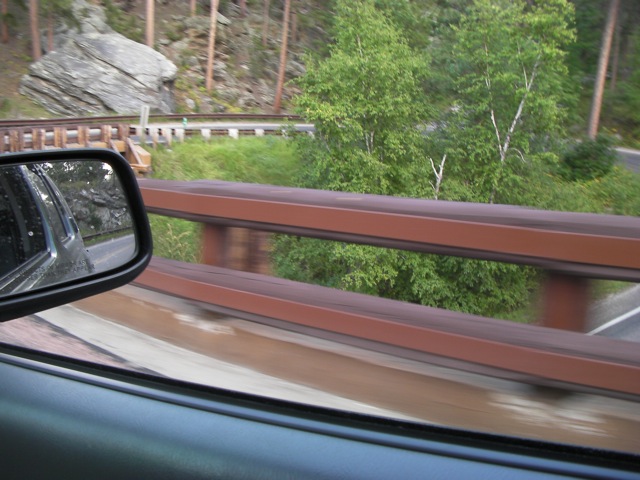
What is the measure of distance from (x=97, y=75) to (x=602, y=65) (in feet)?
59.7

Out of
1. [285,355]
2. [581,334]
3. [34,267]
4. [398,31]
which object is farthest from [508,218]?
[398,31]

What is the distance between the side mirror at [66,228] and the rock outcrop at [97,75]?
17682 millimetres

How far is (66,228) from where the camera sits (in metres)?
1.94

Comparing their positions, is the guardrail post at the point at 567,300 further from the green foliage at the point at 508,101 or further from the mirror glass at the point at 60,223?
the green foliage at the point at 508,101

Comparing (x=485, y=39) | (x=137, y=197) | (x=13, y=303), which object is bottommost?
(x=13, y=303)

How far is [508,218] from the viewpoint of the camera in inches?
106

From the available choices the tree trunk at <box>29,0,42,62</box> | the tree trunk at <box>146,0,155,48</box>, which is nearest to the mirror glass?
the tree trunk at <box>29,0,42,62</box>

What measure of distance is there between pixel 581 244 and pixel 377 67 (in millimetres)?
14765

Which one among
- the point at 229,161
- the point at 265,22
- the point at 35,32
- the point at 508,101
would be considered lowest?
the point at 229,161

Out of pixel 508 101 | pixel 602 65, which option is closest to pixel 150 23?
pixel 508 101

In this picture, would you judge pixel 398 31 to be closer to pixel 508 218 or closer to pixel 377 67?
pixel 377 67

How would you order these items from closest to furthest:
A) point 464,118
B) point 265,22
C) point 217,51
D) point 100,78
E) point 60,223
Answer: point 60,223, point 464,118, point 100,78, point 217,51, point 265,22

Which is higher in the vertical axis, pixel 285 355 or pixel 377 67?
pixel 377 67

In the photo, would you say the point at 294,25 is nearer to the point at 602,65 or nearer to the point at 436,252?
the point at 602,65
